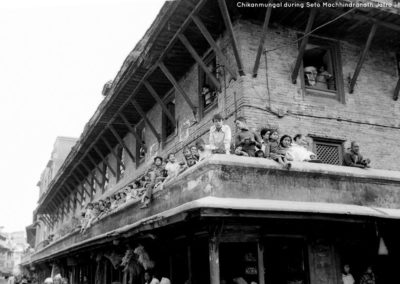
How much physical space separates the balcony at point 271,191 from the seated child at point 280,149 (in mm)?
158

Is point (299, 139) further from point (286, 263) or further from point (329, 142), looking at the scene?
point (286, 263)

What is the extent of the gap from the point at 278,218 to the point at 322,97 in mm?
5520

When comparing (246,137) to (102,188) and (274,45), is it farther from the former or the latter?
(102,188)

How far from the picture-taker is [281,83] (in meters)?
12.2

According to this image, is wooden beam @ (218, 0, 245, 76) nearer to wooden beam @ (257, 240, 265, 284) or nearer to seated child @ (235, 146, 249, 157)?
seated child @ (235, 146, 249, 157)

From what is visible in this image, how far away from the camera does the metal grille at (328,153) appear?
40.9 ft

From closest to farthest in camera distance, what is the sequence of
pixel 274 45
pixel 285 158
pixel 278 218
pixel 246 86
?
pixel 278 218 → pixel 285 158 → pixel 246 86 → pixel 274 45

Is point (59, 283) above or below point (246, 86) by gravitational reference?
below

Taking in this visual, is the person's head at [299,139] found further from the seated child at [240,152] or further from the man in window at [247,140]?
the seated child at [240,152]

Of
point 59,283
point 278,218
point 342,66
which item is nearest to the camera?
point 278,218

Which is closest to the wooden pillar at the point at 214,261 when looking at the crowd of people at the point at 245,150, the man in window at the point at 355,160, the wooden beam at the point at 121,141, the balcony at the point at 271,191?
the balcony at the point at 271,191

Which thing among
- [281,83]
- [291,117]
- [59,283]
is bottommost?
[59,283]

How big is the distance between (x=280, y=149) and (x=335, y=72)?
4.58 meters

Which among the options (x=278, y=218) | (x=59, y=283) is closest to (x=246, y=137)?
(x=278, y=218)
